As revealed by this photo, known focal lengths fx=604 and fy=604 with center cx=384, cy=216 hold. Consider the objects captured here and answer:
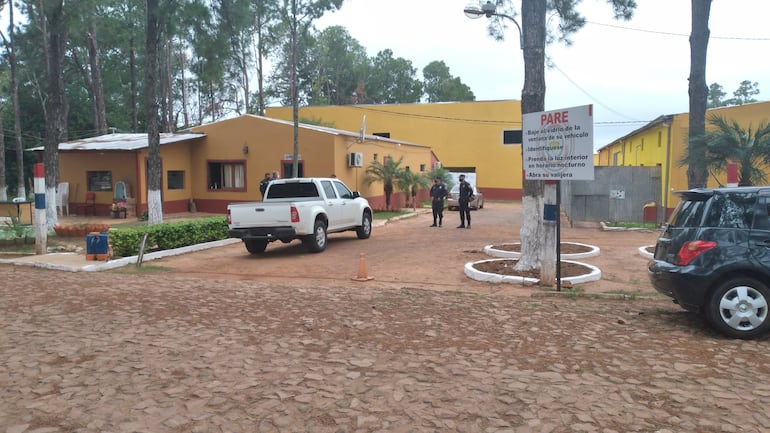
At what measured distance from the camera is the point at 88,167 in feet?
82.3

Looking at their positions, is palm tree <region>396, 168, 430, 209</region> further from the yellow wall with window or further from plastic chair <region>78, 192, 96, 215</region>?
plastic chair <region>78, 192, 96, 215</region>

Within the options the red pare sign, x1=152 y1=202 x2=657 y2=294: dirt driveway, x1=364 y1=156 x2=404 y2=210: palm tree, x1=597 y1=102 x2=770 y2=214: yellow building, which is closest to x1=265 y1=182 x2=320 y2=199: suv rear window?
x1=152 y1=202 x2=657 y2=294: dirt driveway

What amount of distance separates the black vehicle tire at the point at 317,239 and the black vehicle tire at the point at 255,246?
1.08m

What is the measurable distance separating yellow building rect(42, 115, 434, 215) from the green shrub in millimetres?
8311

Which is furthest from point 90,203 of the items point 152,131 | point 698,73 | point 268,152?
point 698,73

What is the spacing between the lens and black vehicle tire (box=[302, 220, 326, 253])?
1339cm

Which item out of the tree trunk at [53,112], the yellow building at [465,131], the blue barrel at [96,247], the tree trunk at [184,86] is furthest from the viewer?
the tree trunk at [184,86]

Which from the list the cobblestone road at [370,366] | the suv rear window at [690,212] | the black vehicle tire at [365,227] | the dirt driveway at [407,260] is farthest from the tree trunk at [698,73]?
the black vehicle tire at [365,227]

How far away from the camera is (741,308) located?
6074 mm

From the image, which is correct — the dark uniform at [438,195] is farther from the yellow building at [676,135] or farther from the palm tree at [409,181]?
the yellow building at [676,135]

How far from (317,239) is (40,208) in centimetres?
587

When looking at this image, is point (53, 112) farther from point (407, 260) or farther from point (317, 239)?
point (407, 260)

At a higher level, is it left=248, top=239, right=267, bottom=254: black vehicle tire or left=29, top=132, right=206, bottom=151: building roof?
left=29, top=132, right=206, bottom=151: building roof

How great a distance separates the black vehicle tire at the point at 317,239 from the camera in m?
13.4
